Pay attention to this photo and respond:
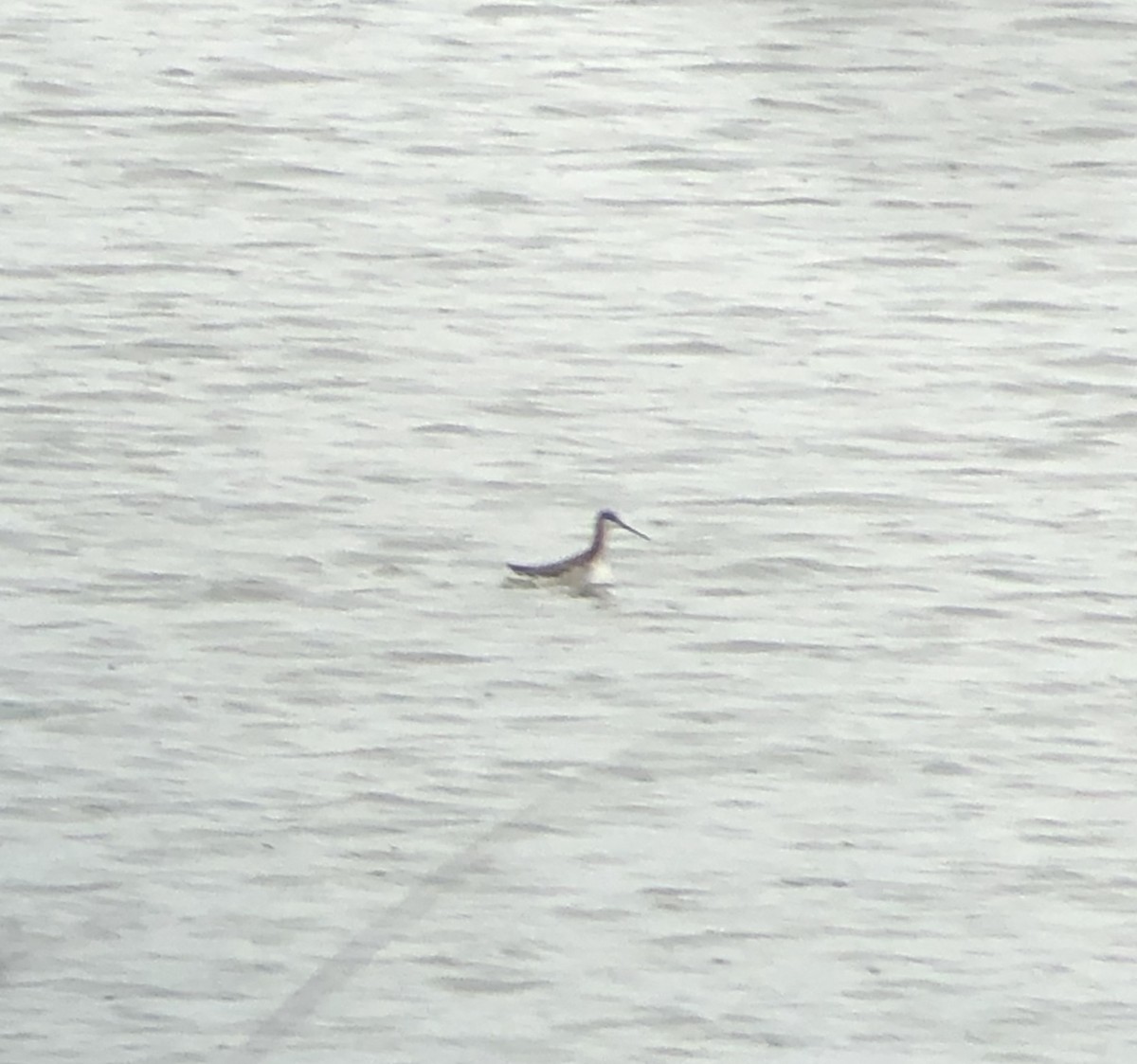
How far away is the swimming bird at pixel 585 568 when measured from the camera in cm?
499

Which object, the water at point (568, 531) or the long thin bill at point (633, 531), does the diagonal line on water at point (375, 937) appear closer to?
the water at point (568, 531)

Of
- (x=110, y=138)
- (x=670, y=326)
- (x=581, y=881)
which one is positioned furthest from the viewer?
(x=110, y=138)

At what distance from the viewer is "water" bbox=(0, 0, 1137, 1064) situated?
419cm

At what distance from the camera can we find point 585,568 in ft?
16.4

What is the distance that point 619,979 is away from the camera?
4129mm

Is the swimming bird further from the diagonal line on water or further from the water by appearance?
the diagonal line on water

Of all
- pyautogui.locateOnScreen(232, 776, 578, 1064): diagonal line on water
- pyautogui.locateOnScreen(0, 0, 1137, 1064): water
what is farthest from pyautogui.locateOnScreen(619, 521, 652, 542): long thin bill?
pyautogui.locateOnScreen(232, 776, 578, 1064): diagonal line on water

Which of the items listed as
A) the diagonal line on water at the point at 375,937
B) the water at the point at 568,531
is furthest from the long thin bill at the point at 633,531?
the diagonal line on water at the point at 375,937

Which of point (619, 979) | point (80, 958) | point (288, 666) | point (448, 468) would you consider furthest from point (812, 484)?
point (80, 958)

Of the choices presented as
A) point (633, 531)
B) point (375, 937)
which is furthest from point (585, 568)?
point (375, 937)

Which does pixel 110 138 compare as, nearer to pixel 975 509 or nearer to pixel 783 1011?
pixel 975 509

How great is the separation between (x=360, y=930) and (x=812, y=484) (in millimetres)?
1624

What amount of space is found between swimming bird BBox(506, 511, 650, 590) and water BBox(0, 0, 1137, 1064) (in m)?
0.08

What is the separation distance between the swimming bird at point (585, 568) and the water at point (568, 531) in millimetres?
76
